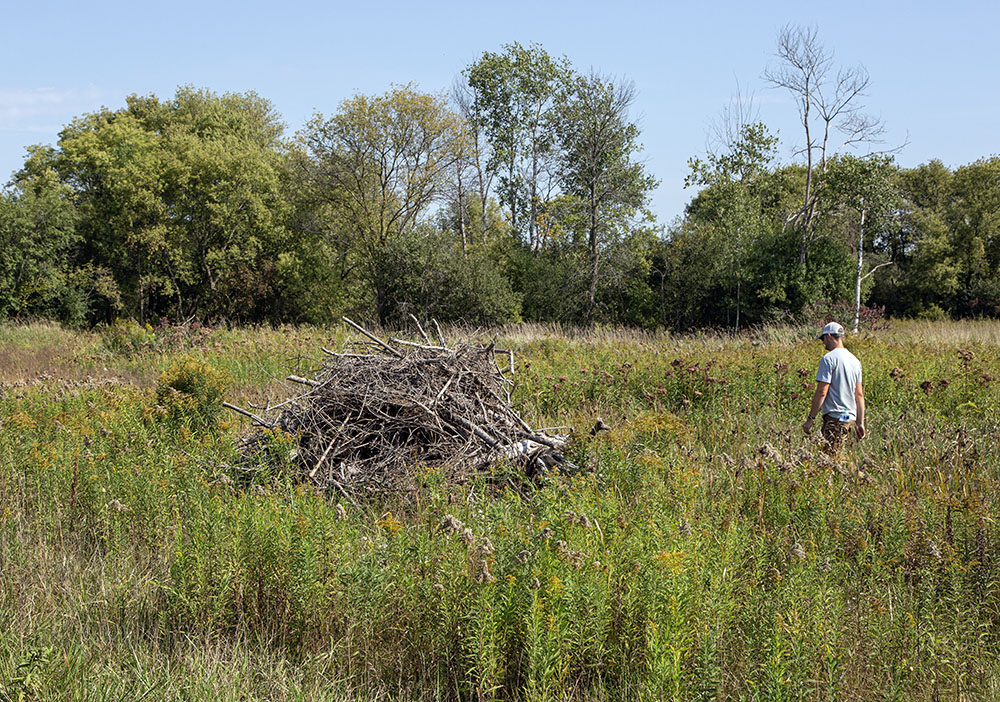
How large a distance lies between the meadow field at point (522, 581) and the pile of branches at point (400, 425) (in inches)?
12.6

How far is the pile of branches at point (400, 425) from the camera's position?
19.1ft

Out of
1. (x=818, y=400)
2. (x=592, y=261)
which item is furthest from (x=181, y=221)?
(x=818, y=400)

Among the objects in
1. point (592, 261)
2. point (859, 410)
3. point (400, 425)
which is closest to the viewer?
point (400, 425)

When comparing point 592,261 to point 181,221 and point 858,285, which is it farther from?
point 181,221

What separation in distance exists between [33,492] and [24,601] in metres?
1.72

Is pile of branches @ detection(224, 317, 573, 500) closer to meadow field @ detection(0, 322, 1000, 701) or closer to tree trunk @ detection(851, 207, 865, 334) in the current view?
meadow field @ detection(0, 322, 1000, 701)

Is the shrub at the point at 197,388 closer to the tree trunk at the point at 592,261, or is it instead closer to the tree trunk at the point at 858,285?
the tree trunk at the point at 858,285

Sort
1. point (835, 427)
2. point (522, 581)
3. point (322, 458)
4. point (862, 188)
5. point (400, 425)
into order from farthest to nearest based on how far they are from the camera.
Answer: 1. point (862, 188)
2. point (835, 427)
3. point (400, 425)
4. point (322, 458)
5. point (522, 581)

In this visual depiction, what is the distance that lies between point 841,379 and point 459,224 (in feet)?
127

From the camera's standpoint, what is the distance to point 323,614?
3.61 metres

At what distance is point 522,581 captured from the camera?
327cm

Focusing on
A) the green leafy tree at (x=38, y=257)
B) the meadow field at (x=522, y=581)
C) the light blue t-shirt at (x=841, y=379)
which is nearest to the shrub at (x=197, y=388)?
the meadow field at (x=522, y=581)

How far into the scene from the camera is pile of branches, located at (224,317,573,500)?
5.83 meters

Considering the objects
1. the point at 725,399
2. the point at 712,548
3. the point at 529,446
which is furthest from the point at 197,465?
the point at 725,399
